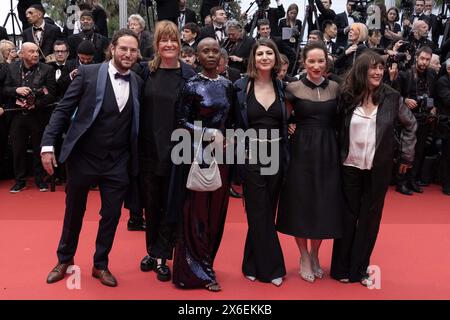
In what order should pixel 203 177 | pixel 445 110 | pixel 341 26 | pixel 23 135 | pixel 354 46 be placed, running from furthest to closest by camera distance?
pixel 341 26, pixel 445 110, pixel 23 135, pixel 354 46, pixel 203 177

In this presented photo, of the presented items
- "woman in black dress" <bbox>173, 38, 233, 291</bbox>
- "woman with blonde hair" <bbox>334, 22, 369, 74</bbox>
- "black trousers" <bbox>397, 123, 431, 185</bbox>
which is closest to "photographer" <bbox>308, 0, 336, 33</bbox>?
"woman with blonde hair" <bbox>334, 22, 369, 74</bbox>

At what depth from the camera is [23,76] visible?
700 cm

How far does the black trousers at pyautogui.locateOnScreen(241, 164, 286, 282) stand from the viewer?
388 centimetres

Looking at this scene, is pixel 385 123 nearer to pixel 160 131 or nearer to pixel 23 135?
pixel 160 131

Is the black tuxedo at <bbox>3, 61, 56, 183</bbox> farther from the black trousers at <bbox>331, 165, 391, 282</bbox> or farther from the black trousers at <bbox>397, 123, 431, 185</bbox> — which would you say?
the black trousers at <bbox>397, 123, 431, 185</bbox>

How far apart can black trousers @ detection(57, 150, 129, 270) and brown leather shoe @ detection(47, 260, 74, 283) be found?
0.53 ft

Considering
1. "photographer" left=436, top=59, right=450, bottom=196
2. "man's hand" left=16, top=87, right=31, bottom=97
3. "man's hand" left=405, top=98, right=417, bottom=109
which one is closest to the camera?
"man's hand" left=16, top=87, right=31, bottom=97

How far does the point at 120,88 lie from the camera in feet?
12.4

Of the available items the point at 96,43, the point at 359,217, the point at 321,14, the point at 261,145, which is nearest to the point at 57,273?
the point at 261,145

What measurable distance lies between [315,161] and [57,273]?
6.54 ft

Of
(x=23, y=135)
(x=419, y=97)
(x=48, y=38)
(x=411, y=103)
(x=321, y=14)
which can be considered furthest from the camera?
(x=321, y=14)

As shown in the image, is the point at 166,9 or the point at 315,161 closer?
the point at 315,161
